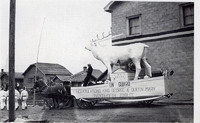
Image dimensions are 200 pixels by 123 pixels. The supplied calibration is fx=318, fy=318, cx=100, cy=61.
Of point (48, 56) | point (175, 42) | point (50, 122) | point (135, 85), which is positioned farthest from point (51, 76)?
point (175, 42)

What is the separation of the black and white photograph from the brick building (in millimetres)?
24

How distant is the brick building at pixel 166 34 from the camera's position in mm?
7707

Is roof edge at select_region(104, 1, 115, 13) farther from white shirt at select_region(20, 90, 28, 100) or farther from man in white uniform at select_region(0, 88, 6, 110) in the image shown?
man in white uniform at select_region(0, 88, 6, 110)

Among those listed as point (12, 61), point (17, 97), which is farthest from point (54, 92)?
point (12, 61)

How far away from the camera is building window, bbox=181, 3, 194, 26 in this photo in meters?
7.80

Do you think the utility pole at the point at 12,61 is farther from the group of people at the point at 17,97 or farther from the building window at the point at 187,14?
the building window at the point at 187,14

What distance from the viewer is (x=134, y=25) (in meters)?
8.89

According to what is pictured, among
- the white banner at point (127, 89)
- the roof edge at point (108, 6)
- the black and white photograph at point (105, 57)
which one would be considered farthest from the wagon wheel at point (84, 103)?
the roof edge at point (108, 6)

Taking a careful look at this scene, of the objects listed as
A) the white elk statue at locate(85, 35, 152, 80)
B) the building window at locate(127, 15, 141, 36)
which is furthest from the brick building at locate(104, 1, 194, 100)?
the white elk statue at locate(85, 35, 152, 80)

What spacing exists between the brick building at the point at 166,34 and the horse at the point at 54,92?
2.00 m

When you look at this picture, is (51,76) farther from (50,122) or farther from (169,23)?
(169,23)

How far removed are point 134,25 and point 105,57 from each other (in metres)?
1.43

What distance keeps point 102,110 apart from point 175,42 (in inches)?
98.2

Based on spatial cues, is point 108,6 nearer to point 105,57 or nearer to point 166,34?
point 105,57
